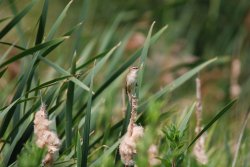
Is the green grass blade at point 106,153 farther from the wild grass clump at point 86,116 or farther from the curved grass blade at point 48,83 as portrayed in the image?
the curved grass blade at point 48,83

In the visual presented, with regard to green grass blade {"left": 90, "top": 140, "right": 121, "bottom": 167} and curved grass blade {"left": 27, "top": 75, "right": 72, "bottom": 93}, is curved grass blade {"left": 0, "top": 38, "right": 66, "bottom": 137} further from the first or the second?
green grass blade {"left": 90, "top": 140, "right": 121, "bottom": 167}

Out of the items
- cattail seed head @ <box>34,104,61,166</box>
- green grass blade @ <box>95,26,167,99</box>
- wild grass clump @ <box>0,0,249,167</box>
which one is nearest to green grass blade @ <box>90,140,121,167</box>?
wild grass clump @ <box>0,0,249,167</box>

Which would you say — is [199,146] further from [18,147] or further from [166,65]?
[166,65]

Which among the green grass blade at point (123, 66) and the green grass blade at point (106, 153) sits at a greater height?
the green grass blade at point (123, 66)

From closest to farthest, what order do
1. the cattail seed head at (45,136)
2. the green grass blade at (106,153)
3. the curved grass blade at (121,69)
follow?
the cattail seed head at (45,136) → the green grass blade at (106,153) → the curved grass blade at (121,69)

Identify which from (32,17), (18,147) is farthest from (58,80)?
(32,17)

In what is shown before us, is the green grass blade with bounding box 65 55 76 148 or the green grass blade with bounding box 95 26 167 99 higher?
the green grass blade with bounding box 95 26 167 99

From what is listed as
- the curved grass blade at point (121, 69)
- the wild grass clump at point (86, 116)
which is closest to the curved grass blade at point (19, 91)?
the wild grass clump at point (86, 116)

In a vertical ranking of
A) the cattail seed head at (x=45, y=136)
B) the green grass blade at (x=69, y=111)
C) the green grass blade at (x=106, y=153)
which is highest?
the green grass blade at (x=69, y=111)

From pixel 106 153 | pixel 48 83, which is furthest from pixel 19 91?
pixel 106 153

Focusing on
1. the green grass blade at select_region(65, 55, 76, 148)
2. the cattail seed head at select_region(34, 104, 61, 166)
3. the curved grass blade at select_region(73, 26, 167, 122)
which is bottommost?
the cattail seed head at select_region(34, 104, 61, 166)

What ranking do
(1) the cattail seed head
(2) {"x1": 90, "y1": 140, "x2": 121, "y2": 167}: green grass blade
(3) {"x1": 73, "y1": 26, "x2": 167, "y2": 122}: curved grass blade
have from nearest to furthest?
(1) the cattail seed head, (2) {"x1": 90, "y1": 140, "x2": 121, "y2": 167}: green grass blade, (3) {"x1": 73, "y1": 26, "x2": 167, "y2": 122}: curved grass blade

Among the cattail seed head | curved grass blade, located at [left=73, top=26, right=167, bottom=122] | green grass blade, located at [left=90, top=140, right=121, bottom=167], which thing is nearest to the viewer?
the cattail seed head
